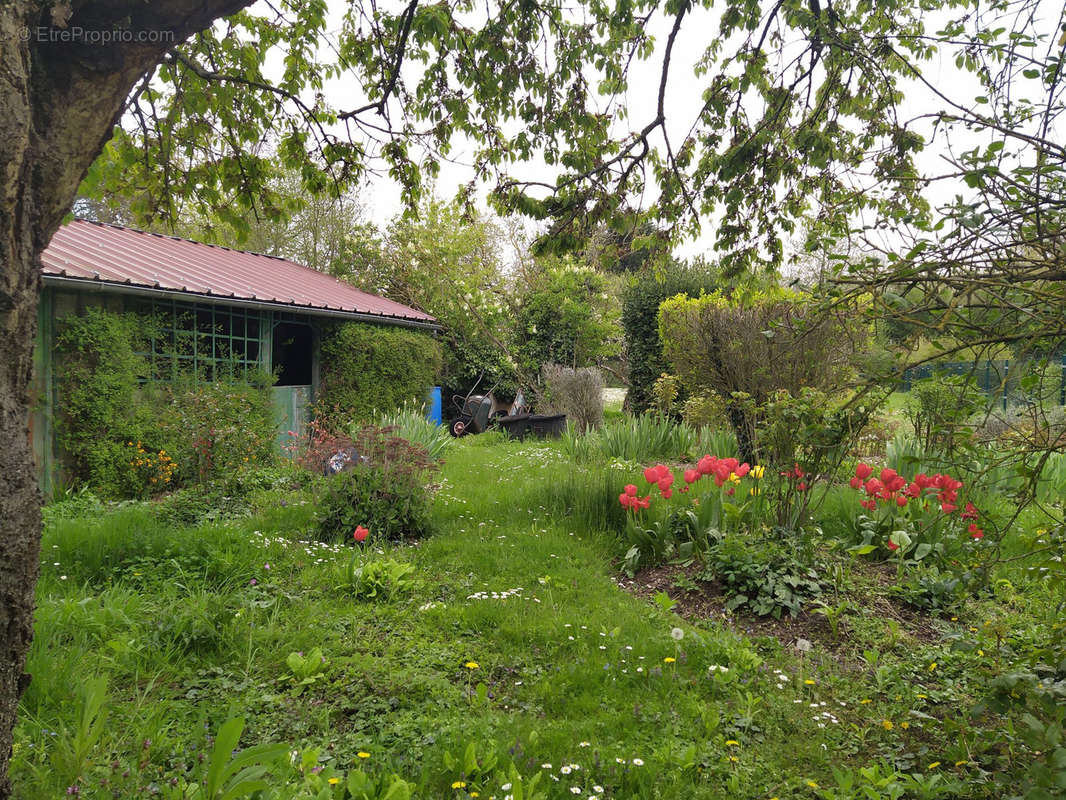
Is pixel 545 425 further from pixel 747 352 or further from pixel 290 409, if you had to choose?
pixel 747 352

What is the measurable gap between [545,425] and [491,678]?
8671mm

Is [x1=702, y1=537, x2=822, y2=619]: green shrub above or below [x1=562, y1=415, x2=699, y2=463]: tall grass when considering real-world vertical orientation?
below

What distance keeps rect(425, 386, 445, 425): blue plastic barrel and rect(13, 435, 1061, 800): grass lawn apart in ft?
26.2

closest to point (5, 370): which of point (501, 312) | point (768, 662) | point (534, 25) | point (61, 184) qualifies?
point (61, 184)

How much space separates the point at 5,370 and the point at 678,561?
3793mm

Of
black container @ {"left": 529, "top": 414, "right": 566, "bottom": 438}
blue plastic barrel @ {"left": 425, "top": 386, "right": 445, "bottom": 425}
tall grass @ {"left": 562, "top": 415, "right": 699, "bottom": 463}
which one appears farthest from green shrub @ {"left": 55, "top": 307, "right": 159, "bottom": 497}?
black container @ {"left": 529, "top": 414, "right": 566, "bottom": 438}

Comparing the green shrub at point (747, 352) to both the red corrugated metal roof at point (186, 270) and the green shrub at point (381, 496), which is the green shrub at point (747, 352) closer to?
the green shrub at point (381, 496)

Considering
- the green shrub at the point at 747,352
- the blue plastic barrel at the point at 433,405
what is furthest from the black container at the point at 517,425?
the green shrub at the point at 747,352

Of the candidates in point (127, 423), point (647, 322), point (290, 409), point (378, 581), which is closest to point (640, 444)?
point (378, 581)

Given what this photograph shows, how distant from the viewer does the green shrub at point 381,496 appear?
4.83 m

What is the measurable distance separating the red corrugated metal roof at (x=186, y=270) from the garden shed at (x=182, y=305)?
0.07 feet

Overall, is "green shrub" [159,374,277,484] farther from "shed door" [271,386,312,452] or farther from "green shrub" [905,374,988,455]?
"green shrub" [905,374,988,455]

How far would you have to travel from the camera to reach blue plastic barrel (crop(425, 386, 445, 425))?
12212 millimetres

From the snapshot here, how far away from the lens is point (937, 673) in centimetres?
278
